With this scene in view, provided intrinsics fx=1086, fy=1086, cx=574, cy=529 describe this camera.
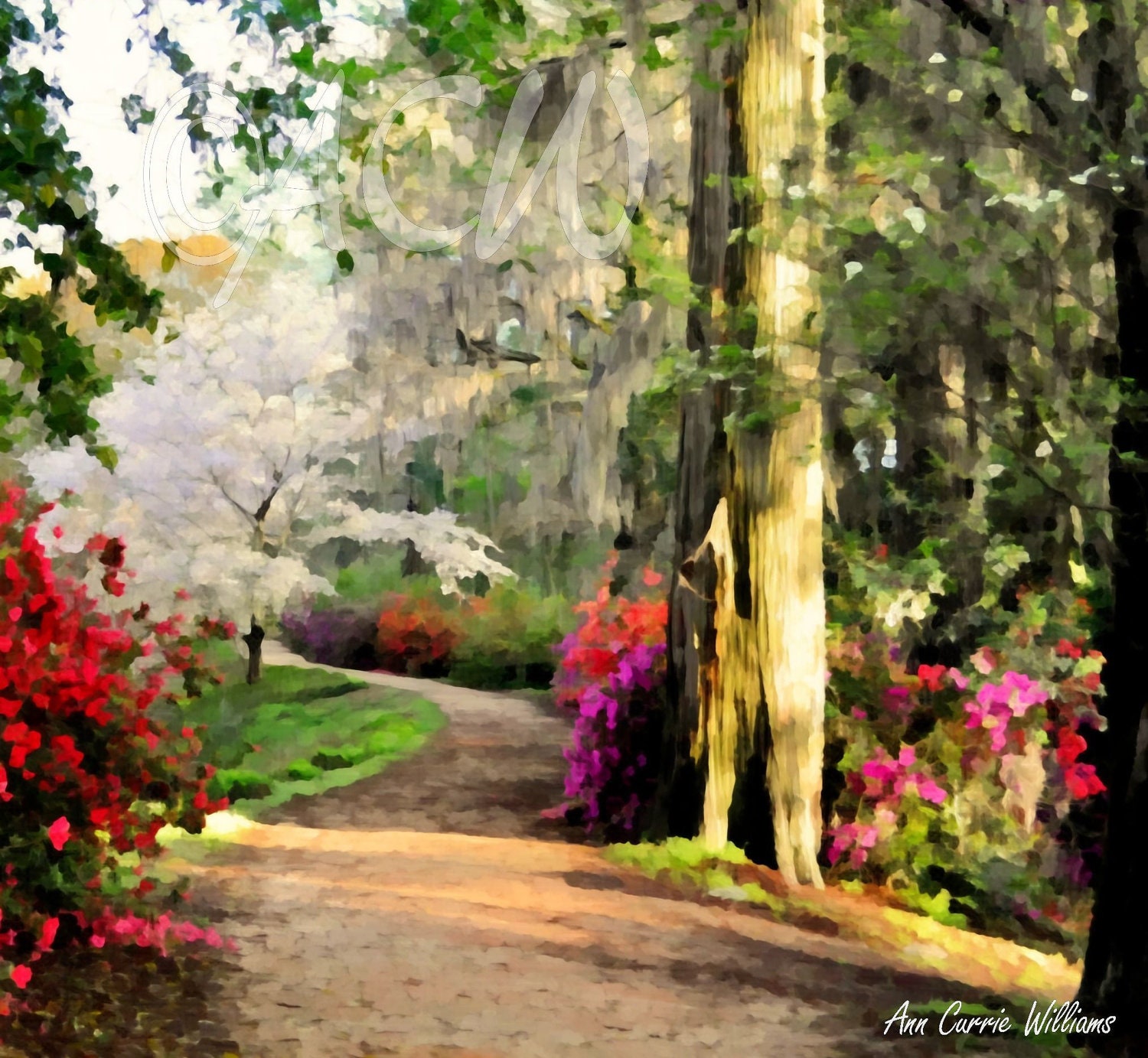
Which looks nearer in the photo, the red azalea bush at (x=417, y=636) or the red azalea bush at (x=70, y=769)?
the red azalea bush at (x=70, y=769)

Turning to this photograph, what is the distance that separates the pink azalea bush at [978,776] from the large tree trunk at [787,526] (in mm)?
332

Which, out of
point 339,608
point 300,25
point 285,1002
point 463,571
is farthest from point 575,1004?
point 339,608

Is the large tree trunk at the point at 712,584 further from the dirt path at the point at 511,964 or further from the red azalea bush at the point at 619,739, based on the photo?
the red azalea bush at the point at 619,739

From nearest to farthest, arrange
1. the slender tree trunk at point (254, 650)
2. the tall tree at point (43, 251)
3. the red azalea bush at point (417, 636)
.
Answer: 1. the tall tree at point (43, 251)
2. the slender tree trunk at point (254, 650)
3. the red azalea bush at point (417, 636)

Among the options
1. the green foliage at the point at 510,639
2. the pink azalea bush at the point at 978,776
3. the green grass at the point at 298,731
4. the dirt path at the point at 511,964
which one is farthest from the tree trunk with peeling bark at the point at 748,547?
the green foliage at the point at 510,639

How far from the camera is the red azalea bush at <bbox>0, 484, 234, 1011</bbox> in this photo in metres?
3.50

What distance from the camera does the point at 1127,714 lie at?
3.19m

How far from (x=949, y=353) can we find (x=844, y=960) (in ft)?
8.70

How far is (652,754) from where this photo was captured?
264 inches

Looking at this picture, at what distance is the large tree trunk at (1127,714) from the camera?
→ 3.08 metres

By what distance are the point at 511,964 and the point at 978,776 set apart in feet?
9.59

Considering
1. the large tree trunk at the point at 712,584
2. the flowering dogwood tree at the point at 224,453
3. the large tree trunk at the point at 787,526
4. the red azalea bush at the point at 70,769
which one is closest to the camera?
the red azalea bush at the point at 70,769

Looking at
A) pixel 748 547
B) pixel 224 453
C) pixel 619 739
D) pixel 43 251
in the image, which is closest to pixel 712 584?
pixel 748 547

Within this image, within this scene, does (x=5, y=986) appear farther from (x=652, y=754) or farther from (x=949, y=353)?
(x=949, y=353)
